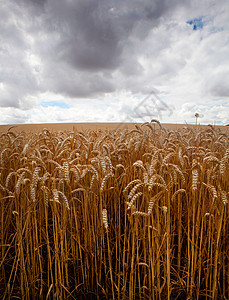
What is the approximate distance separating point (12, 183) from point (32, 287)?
115 centimetres

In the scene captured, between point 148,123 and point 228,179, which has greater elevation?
point 148,123

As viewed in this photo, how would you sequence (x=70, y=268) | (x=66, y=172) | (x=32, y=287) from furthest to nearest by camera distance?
(x=70, y=268)
(x=32, y=287)
(x=66, y=172)

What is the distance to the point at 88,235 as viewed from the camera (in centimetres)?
163

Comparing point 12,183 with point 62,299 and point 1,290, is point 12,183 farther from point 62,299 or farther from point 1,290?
point 62,299

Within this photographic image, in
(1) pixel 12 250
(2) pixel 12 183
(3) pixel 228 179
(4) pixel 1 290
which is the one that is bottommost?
(4) pixel 1 290

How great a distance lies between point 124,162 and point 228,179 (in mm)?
996

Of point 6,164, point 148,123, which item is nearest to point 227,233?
point 148,123

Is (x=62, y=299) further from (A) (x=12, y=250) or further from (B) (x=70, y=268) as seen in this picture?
(A) (x=12, y=250)

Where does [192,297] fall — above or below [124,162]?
below

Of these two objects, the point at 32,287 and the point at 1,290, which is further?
the point at 1,290

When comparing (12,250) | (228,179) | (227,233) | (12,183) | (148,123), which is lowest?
(12,250)

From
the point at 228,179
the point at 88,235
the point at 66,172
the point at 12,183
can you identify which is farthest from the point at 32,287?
the point at 228,179

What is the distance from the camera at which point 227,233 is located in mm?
1828

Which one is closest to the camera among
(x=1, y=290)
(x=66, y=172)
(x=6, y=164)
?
(x=66, y=172)
